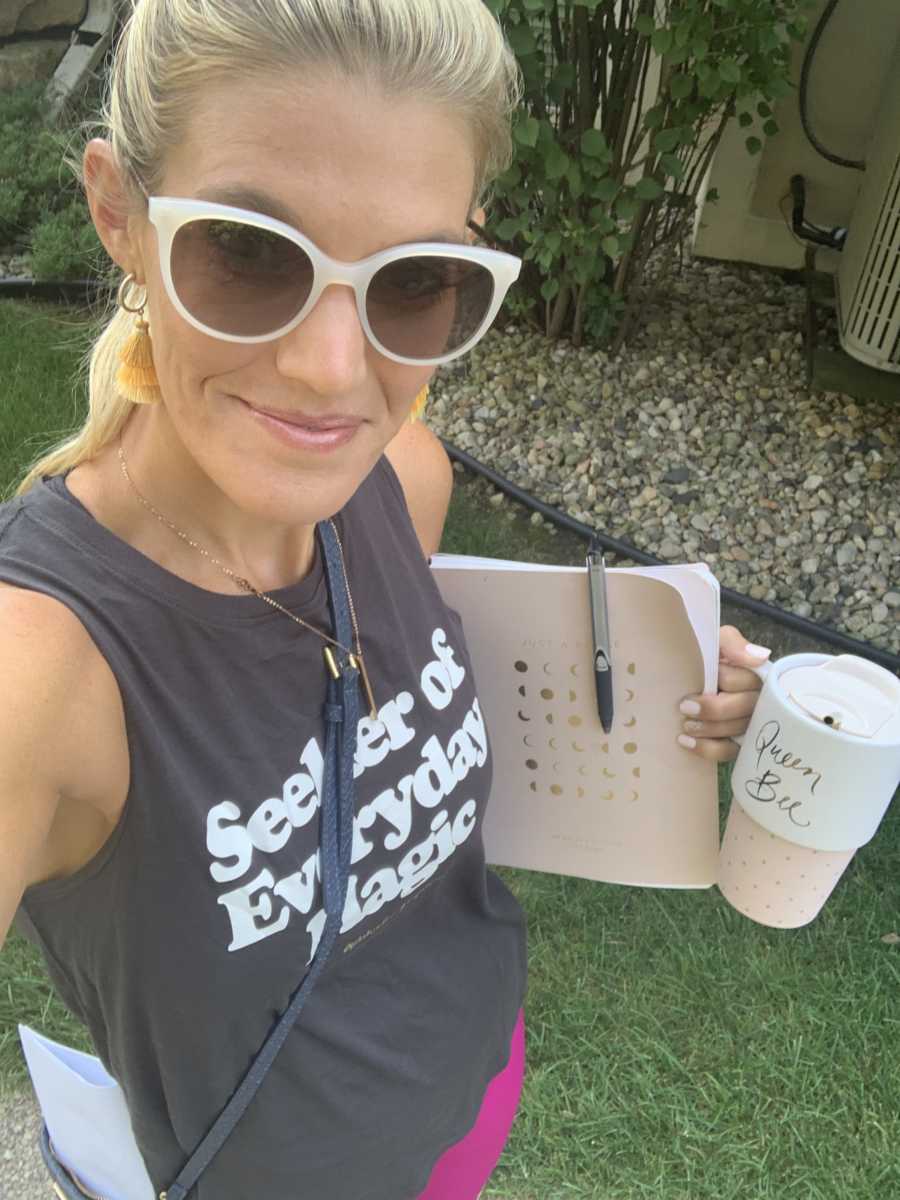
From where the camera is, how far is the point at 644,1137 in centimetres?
214

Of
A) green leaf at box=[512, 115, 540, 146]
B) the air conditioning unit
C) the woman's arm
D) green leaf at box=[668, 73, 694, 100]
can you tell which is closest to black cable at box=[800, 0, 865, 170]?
the air conditioning unit

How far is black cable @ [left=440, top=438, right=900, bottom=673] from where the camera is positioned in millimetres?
3213

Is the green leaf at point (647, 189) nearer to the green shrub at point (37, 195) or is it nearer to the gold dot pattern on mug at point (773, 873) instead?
the gold dot pattern on mug at point (773, 873)

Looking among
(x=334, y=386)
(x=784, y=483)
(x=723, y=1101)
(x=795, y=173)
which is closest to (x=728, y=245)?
(x=795, y=173)

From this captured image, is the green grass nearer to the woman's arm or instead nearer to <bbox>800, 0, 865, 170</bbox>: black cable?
the woman's arm

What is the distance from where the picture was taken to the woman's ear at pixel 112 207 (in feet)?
3.25

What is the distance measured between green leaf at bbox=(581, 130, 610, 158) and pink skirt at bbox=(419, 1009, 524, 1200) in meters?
2.84

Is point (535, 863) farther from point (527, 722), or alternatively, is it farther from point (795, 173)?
point (795, 173)

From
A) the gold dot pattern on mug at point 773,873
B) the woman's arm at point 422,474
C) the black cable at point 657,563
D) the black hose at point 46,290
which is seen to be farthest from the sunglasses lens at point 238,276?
the black hose at point 46,290

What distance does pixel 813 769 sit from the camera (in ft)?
3.99

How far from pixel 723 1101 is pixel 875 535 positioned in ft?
6.96

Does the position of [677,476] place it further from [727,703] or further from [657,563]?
[727,703]

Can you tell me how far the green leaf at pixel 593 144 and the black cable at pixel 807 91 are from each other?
5.18 ft

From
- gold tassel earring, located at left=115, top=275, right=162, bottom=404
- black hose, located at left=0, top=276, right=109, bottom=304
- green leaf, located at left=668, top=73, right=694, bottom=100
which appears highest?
gold tassel earring, located at left=115, top=275, right=162, bottom=404
